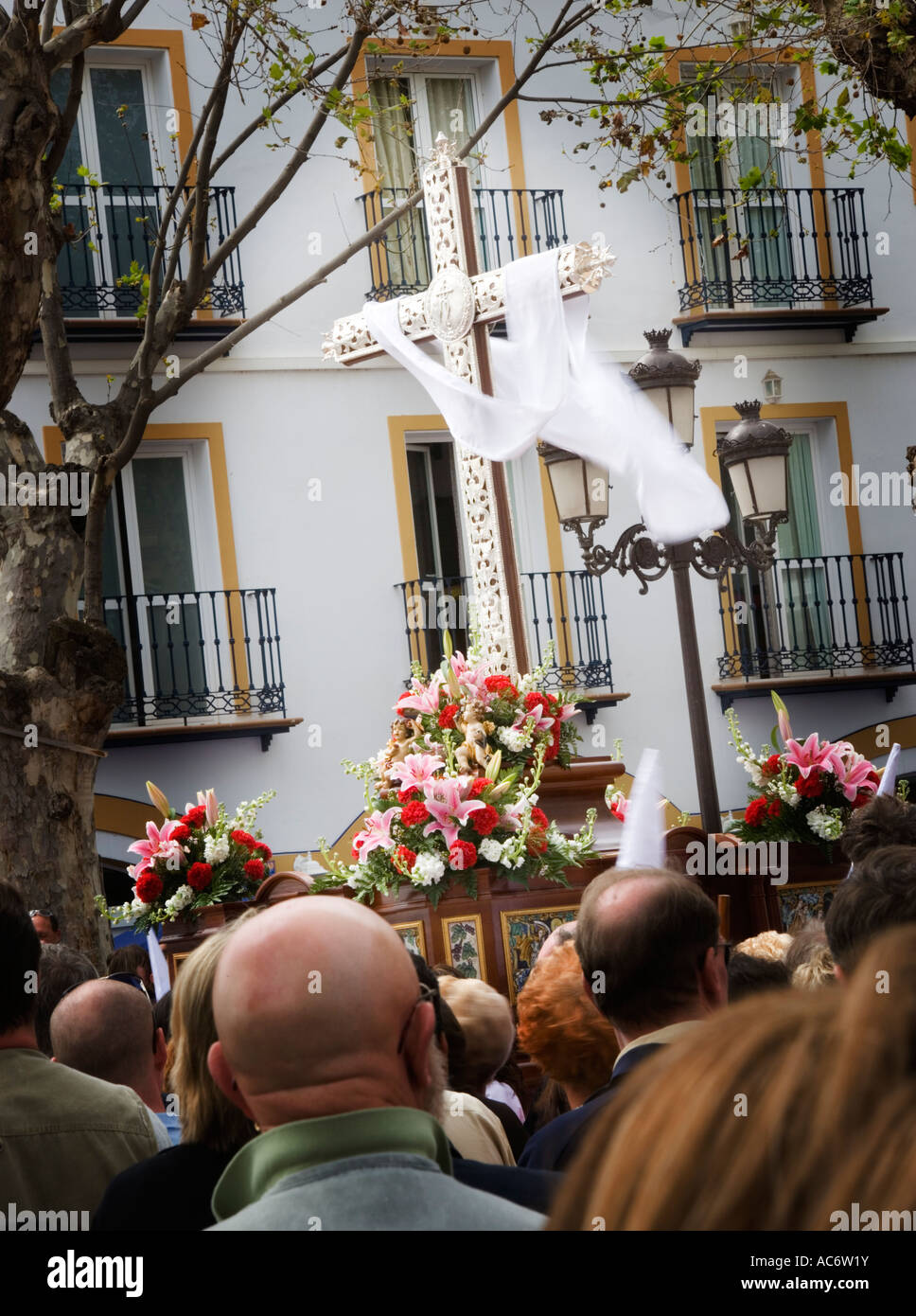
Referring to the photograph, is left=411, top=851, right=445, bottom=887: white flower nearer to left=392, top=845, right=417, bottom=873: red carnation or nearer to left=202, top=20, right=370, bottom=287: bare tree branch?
left=392, top=845, right=417, bottom=873: red carnation

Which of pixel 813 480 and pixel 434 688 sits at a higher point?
pixel 813 480

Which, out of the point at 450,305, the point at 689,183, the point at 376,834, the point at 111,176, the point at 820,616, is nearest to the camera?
the point at 376,834

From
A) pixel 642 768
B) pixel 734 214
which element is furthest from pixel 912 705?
pixel 642 768

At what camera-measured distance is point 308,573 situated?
1471 centimetres

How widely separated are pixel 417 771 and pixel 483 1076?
2812mm

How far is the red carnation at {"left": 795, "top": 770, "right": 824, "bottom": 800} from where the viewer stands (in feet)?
23.7

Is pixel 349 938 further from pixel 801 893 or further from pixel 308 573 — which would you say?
pixel 308 573

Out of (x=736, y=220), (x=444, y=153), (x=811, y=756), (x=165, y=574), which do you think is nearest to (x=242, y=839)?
(x=811, y=756)

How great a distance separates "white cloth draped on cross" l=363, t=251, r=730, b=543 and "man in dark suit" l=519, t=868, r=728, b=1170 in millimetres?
4816

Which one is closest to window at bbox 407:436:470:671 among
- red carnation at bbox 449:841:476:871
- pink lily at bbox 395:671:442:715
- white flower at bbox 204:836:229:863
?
white flower at bbox 204:836:229:863

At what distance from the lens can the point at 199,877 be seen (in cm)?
765

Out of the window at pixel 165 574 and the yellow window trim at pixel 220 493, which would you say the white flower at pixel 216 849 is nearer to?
the window at pixel 165 574

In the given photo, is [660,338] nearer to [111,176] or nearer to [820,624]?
[111,176]
